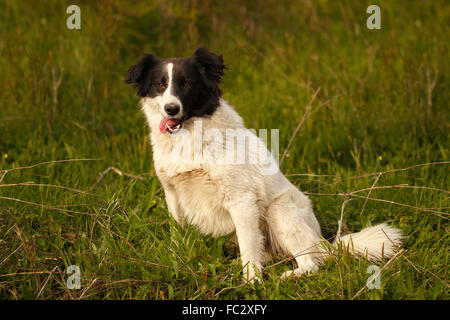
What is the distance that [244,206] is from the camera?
2.96 m

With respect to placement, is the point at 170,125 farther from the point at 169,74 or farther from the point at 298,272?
the point at 298,272

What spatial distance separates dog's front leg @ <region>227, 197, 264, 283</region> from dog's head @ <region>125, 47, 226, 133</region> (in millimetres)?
680

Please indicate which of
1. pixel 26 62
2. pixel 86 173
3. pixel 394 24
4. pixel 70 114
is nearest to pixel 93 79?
pixel 70 114

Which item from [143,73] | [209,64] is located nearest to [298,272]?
[209,64]

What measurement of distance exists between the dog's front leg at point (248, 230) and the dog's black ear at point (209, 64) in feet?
2.98

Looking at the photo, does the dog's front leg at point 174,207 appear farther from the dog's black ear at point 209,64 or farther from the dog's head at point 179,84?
the dog's black ear at point 209,64

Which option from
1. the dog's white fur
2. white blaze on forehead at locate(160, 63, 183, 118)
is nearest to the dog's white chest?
the dog's white fur

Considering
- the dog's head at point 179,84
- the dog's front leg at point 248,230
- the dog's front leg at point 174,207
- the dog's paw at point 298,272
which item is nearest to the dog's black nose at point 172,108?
the dog's head at point 179,84

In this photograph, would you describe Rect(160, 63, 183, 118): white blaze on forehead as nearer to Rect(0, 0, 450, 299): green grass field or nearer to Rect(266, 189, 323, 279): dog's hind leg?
Rect(0, 0, 450, 299): green grass field

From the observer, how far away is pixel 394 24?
A: 634 cm

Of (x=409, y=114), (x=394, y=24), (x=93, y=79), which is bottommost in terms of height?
(x=409, y=114)

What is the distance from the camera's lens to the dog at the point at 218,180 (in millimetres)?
2980
